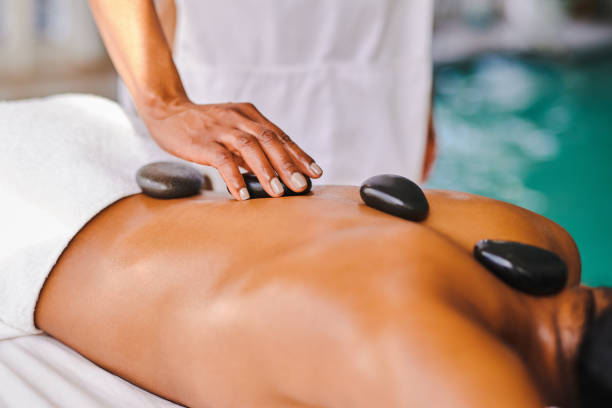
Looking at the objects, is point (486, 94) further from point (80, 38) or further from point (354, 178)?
point (354, 178)

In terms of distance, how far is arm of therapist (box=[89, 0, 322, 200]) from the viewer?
881 millimetres

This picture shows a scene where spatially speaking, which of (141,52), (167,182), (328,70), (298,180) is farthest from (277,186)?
(328,70)

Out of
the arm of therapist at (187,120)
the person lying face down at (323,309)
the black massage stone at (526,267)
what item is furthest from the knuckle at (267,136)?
the black massage stone at (526,267)

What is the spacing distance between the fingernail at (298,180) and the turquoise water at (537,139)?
1.65 meters

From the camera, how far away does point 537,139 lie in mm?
3836

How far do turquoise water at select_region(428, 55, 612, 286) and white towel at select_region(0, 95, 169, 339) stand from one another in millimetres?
1761

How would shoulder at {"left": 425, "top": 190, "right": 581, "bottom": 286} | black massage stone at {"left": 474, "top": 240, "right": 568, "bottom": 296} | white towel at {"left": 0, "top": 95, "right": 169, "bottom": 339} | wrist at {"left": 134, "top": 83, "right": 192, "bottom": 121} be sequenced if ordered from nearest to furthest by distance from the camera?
black massage stone at {"left": 474, "top": 240, "right": 568, "bottom": 296}
shoulder at {"left": 425, "top": 190, "right": 581, "bottom": 286}
white towel at {"left": 0, "top": 95, "right": 169, "bottom": 339}
wrist at {"left": 134, "top": 83, "right": 192, "bottom": 121}

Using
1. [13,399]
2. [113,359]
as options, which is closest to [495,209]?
[113,359]

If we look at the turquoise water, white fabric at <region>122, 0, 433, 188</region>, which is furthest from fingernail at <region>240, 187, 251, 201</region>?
the turquoise water

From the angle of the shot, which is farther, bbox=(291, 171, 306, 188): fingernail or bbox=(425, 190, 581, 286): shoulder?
bbox=(291, 171, 306, 188): fingernail

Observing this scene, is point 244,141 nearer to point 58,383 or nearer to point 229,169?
point 229,169

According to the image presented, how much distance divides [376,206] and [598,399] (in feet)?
1.08

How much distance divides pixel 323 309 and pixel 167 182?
0.41 m

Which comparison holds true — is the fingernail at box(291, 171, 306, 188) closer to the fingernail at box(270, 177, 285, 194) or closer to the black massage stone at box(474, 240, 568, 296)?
the fingernail at box(270, 177, 285, 194)
